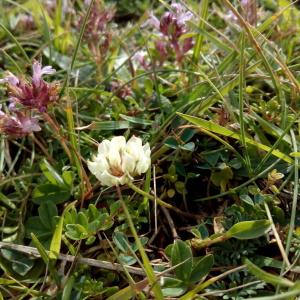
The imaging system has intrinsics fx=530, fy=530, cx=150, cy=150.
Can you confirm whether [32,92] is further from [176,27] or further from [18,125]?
[176,27]

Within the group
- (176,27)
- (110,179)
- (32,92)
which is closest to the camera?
(110,179)

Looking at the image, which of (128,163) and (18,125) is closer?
(128,163)

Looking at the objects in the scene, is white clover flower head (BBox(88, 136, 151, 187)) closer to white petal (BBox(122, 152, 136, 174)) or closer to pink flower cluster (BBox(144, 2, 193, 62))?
white petal (BBox(122, 152, 136, 174))

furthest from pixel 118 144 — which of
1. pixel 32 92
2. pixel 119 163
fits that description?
pixel 32 92

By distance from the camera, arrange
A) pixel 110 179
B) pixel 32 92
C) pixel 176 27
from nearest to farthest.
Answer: pixel 110 179 → pixel 32 92 → pixel 176 27

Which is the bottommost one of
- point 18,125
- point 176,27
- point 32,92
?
point 18,125

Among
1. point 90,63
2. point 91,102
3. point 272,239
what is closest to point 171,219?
point 272,239

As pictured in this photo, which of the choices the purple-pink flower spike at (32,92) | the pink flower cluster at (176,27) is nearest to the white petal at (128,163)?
the purple-pink flower spike at (32,92)

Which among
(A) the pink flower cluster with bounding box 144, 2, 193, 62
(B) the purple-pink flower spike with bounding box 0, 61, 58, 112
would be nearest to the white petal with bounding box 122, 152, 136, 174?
(B) the purple-pink flower spike with bounding box 0, 61, 58, 112

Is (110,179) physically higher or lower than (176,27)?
lower
